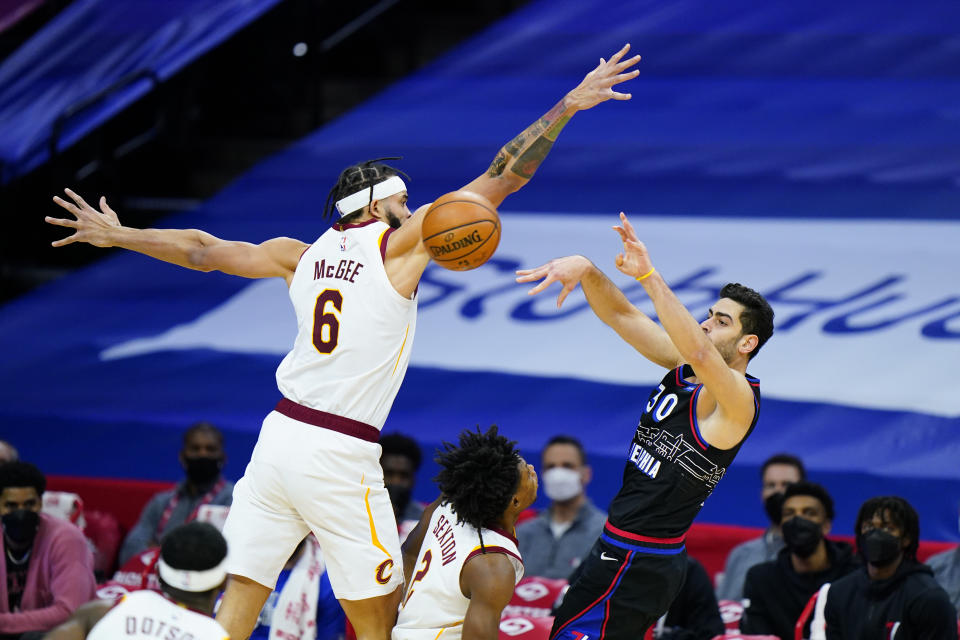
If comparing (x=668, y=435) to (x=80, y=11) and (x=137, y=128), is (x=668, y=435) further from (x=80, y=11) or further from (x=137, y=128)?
(x=80, y=11)

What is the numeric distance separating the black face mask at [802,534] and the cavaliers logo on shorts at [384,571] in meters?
2.76

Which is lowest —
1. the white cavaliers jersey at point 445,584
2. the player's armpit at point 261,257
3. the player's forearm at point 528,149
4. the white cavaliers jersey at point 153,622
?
the white cavaliers jersey at point 153,622

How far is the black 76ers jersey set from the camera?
16.7 ft

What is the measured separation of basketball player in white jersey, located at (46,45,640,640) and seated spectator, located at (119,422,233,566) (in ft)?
11.1

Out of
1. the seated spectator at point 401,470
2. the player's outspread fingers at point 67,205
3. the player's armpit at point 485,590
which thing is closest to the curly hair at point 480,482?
the player's armpit at point 485,590

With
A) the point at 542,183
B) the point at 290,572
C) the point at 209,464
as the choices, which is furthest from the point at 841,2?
the point at 290,572

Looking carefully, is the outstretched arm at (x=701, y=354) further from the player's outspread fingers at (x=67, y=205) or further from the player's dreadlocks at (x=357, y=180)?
the player's outspread fingers at (x=67, y=205)

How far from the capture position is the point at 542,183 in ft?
38.0

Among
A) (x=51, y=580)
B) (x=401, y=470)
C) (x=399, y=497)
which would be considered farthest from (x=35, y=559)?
(x=401, y=470)

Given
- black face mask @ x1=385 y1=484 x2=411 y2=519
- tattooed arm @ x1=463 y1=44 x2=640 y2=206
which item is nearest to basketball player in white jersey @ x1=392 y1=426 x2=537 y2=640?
tattooed arm @ x1=463 y1=44 x2=640 y2=206

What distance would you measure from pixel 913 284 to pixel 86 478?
6007mm

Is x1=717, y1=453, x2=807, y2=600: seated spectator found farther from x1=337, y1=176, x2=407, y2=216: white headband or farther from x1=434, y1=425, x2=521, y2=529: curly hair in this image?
x1=337, y1=176, x2=407, y2=216: white headband

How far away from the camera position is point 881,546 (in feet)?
20.6

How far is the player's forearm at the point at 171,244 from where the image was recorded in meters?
5.39
